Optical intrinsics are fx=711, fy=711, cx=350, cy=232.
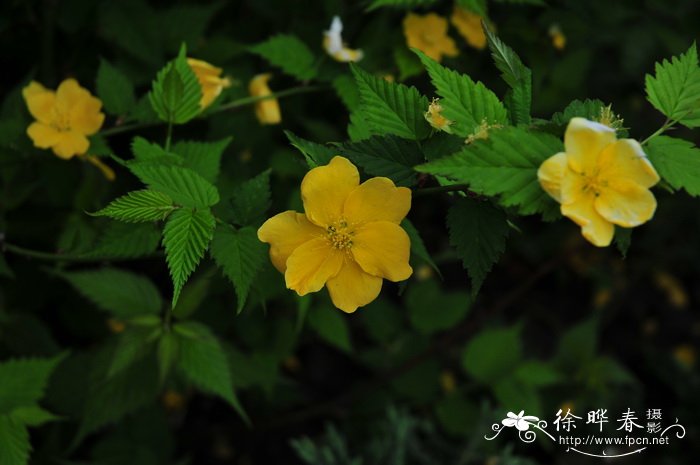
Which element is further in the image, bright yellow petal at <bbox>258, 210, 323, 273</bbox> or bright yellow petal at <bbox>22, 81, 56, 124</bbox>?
bright yellow petal at <bbox>22, 81, 56, 124</bbox>

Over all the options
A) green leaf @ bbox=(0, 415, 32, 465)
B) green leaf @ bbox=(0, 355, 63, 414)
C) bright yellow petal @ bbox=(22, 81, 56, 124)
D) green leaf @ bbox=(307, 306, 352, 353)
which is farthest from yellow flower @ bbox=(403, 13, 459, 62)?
green leaf @ bbox=(0, 415, 32, 465)

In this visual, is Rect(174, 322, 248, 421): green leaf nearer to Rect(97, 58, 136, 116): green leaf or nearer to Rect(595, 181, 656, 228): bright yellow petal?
Rect(97, 58, 136, 116): green leaf

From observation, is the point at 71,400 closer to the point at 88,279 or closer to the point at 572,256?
the point at 88,279

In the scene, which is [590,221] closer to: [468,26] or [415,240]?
[415,240]

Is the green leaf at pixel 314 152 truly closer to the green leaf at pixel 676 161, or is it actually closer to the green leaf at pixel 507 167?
the green leaf at pixel 507 167

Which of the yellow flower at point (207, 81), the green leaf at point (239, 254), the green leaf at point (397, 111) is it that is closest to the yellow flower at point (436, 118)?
the green leaf at point (397, 111)

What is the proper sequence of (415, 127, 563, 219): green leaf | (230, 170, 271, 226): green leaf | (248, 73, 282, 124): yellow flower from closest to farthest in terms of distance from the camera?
1. (415, 127, 563, 219): green leaf
2. (230, 170, 271, 226): green leaf
3. (248, 73, 282, 124): yellow flower

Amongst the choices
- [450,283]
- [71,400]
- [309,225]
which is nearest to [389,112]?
[309,225]
